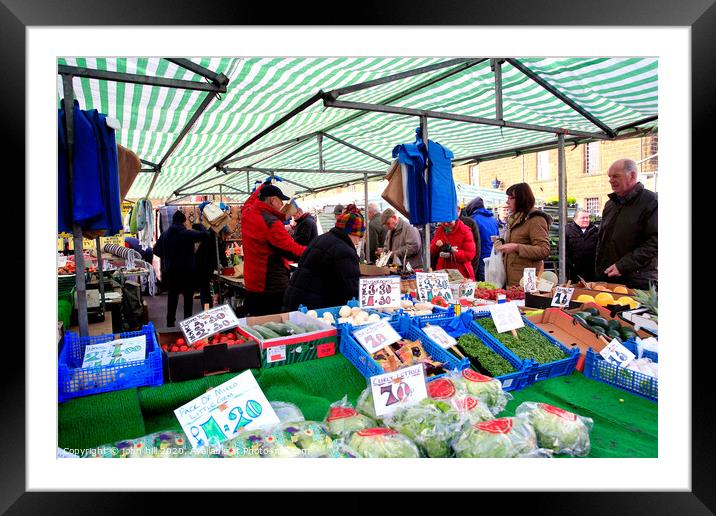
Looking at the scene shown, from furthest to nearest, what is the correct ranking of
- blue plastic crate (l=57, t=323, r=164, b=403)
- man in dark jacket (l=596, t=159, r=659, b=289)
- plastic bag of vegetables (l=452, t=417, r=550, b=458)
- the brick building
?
the brick building → man in dark jacket (l=596, t=159, r=659, b=289) → blue plastic crate (l=57, t=323, r=164, b=403) → plastic bag of vegetables (l=452, t=417, r=550, b=458)

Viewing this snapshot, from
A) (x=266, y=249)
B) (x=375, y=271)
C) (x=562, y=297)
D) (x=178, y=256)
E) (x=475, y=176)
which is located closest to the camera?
(x=562, y=297)

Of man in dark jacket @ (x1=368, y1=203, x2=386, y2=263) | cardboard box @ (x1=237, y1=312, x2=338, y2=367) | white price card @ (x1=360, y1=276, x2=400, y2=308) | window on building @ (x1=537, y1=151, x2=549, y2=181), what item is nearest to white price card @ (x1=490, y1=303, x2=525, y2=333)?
white price card @ (x1=360, y1=276, x2=400, y2=308)

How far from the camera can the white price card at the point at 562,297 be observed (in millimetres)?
3234

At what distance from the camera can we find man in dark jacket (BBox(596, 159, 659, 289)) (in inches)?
140

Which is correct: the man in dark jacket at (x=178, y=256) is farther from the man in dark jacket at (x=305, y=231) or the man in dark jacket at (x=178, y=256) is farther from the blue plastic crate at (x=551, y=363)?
the blue plastic crate at (x=551, y=363)

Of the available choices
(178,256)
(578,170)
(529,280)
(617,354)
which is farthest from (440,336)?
(578,170)

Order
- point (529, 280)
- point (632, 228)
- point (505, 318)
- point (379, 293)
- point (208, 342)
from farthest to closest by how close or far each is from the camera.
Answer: point (529, 280) < point (632, 228) < point (379, 293) < point (505, 318) < point (208, 342)

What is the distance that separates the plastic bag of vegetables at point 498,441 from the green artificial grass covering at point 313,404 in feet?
0.98

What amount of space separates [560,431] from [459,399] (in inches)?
15.6

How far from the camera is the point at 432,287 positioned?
3377 millimetres

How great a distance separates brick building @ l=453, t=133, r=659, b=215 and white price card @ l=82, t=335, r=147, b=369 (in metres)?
15.6

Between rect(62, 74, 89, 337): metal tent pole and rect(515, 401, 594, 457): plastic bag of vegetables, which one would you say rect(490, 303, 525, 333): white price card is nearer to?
rect(515, 401, 594, 457): plastic bag of vegetables

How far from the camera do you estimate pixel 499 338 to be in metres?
2.58

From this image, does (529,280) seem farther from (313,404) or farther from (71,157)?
(71,157)
